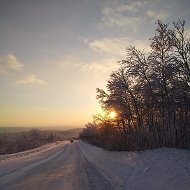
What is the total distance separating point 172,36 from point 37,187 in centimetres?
1359

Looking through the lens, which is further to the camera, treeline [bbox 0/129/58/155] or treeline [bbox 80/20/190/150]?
treeline [bbox 0/129/58/155]

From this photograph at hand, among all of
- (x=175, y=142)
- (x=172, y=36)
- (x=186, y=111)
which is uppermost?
(x=172, y=36)

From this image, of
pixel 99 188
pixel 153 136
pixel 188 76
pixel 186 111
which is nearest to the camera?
pixel 99 188

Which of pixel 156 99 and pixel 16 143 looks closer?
pixel 156 99

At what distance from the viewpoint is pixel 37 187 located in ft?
46.0

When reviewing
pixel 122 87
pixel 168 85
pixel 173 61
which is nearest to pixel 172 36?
pixel 173 61

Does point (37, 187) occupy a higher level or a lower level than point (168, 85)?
lower

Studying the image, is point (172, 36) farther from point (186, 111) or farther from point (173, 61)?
point (186, 111)

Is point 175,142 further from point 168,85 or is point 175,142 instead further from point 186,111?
point 168,85

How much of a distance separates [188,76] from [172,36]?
3.54 meters

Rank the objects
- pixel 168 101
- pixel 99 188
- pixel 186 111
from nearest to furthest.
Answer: pixel 99 188 → pixel 186 111 → pixel 168 101

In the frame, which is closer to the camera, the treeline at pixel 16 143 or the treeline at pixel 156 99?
the treeline at pixel 156 99

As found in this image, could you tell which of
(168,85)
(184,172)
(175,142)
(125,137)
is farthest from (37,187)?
(125,137)

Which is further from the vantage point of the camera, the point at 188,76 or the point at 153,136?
the point at 153,136
